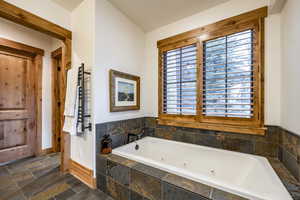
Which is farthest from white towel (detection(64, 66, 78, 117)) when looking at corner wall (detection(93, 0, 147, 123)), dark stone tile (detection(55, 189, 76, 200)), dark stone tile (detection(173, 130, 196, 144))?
dark stone tile (detection(173, 130, 196, 144))

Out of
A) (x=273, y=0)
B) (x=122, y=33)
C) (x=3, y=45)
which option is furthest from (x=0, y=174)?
(x=273, y=0)

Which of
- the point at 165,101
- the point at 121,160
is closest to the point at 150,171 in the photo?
the point at 121,160

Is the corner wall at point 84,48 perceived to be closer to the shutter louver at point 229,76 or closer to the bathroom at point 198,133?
the bathroom at point 198,133

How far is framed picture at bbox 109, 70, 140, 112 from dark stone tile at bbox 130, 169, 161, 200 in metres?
0.96

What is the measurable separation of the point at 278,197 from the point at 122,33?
2521 millimetres

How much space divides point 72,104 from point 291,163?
8.28 ft

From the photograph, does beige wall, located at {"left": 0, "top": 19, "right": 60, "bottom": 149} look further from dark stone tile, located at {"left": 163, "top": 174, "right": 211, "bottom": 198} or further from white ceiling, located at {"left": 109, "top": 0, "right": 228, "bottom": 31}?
dark stone tile, located at {"left": 163, "top": 174, "right": 211, "bottom": 198}

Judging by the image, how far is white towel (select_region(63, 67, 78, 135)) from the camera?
5.53ft

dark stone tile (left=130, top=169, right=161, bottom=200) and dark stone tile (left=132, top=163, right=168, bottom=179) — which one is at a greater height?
dark stone tile (left=132, top=163, right=168, bottom=179)

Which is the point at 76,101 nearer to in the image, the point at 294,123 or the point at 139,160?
the point at 139,160

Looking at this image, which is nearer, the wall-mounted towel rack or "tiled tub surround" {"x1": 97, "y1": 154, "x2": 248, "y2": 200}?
"tiled tub surround" {"x1": 97, "y1": 154, "x2": 248, "y2": 200}

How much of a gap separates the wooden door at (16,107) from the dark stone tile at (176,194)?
2870 millimetres

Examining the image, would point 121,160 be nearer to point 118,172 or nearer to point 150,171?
point 118,172

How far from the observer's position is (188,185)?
1.03m
